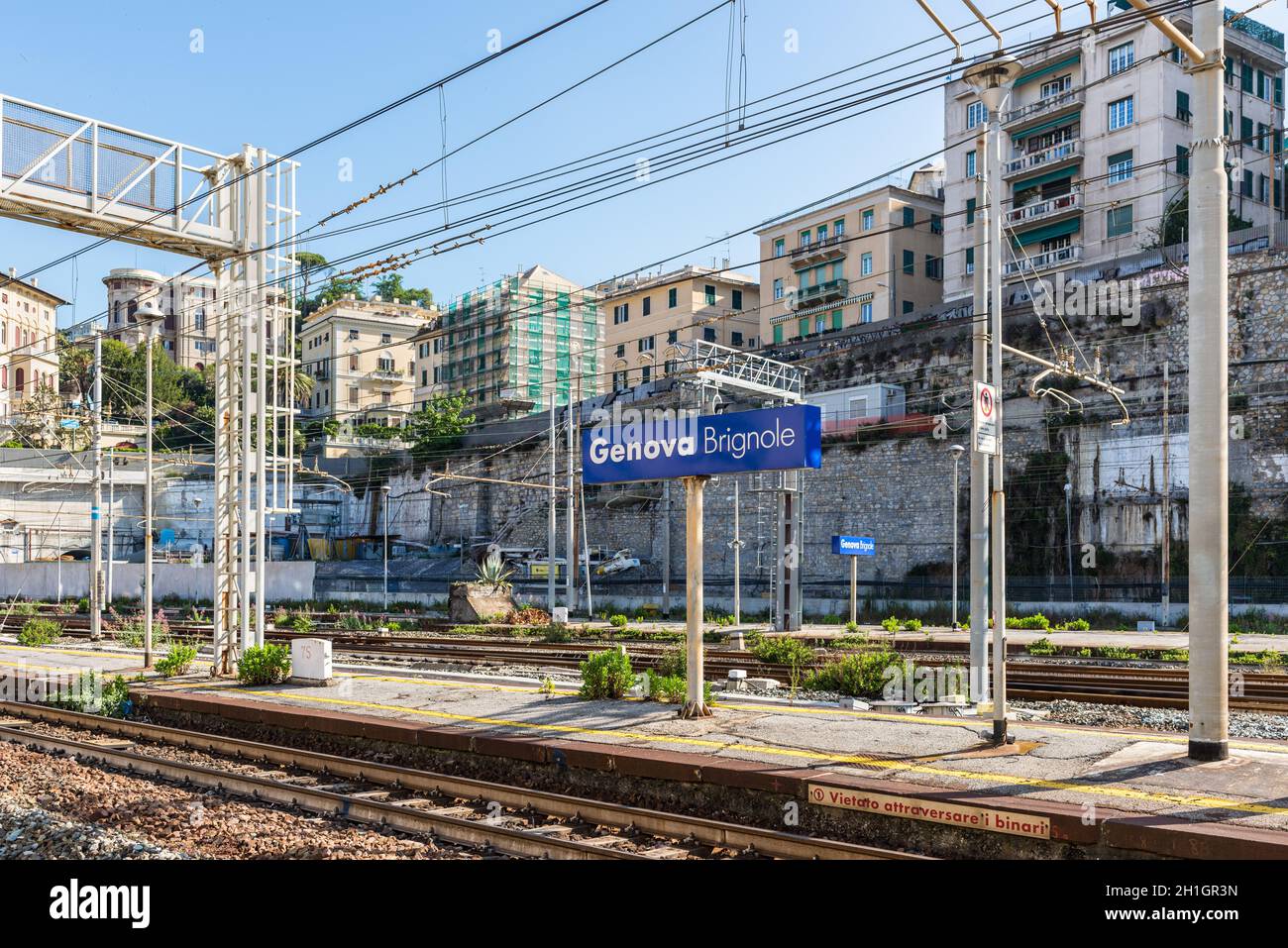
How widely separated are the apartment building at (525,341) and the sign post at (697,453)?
63.2m

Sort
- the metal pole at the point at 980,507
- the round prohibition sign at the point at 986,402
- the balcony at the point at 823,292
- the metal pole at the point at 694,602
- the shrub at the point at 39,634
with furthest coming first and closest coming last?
1. the balcony at the point at 823,292
2. the shrub at the point at 39,634
3. the metal pole at the point at 980,507
4. the metal pole at the point at 694,602
5. the round prohibition sign at the point at 986,402

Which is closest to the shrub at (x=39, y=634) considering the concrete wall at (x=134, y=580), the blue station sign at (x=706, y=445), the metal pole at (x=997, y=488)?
the concrete wall at (x=134, y=580)

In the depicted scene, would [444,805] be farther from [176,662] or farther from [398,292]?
[398,292]

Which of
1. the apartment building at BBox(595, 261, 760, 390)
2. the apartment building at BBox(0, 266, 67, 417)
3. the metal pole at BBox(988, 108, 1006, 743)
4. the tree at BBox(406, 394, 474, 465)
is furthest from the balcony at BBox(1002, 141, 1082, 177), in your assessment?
the apartment building at BBox(0, 266, 67, 417)

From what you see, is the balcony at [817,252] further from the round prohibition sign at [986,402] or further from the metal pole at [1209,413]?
the metal pole at [1209,413]

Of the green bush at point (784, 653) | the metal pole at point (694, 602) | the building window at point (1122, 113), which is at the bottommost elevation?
the green bush at point (784, 653)

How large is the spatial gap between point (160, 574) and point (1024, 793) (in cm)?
4609

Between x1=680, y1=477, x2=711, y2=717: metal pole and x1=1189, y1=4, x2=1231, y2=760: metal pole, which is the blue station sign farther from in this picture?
x1=1189, y1=4, x2=1231, y2=760: metal pole

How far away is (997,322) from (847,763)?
5.40 meters

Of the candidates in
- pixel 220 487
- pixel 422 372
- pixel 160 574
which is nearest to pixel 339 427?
pixel 422 372

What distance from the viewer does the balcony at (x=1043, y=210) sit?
153ft

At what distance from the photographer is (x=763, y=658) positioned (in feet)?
67.1

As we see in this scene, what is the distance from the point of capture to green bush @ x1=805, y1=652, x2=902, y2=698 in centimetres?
1529

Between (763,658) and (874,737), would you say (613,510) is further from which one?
(874,737)
